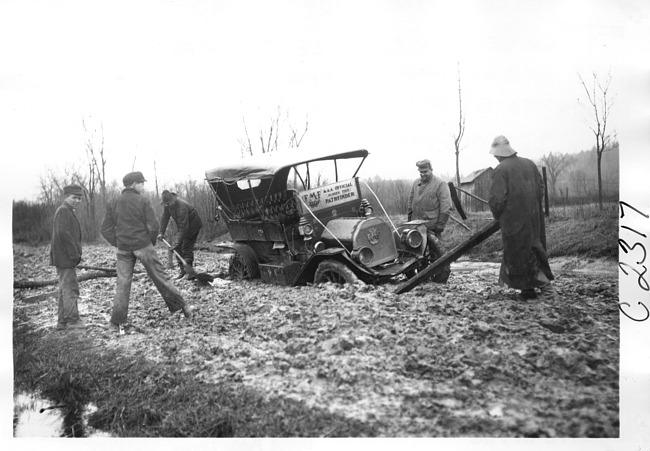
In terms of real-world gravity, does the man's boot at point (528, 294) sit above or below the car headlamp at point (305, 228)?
below

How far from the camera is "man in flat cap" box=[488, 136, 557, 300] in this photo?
4.78 metres

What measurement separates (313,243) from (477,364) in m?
2.95

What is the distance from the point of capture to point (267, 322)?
495 centimetres

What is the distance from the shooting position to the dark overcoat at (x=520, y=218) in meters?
4.78

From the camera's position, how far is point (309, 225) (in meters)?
6.41

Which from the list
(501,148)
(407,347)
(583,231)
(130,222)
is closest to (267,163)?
(130,222)

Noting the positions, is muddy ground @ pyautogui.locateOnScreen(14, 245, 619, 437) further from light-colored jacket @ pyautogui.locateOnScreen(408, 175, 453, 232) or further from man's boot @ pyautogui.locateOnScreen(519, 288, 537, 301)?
light-colored jacket @ pyautogui.locateOnScreen(408, 175, 453, 232)

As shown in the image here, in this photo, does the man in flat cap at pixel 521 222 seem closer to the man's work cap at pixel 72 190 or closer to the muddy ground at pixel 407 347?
the muddy ground at pixel 407 347

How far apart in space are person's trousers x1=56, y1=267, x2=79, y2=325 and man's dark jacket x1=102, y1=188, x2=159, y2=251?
1.71 ft

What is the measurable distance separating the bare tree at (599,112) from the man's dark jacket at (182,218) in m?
4.64

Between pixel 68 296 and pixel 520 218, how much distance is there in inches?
172

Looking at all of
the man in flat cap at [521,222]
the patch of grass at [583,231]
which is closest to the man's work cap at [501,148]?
the man in flat cap at [521,222]

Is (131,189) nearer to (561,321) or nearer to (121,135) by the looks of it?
(121,135)

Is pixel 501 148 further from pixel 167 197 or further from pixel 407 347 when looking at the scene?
pixel 167 197
